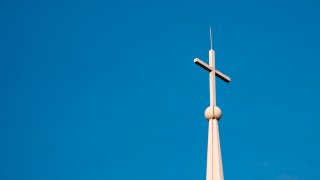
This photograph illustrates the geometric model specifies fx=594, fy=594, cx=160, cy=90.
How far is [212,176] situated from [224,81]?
230 inches

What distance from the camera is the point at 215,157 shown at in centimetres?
2466

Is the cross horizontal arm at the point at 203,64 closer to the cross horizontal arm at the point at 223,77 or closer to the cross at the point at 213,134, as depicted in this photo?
the cross at the point at 213,134

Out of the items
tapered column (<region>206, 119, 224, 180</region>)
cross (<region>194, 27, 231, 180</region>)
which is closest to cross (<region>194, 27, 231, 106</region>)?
cross (<region>194, 27, 231, 180</region>)

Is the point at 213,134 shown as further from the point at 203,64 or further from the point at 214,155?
the point at 203,64

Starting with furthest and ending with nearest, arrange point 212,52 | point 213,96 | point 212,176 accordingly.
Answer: point 212,52 < point 213,96 < point 212,176

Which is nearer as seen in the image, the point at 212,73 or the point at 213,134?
the point at 213,134

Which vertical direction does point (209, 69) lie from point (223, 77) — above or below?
below

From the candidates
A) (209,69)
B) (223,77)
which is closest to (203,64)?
(209,69)

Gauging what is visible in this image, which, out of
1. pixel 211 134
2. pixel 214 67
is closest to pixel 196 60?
pixel 214 67

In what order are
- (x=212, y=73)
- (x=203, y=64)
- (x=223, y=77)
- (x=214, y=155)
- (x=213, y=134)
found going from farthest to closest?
1. (x=223, y=77)
2. (x=212, y=73)
3. (x=203, y=64)
4. (x=213, y=134)
5. (x=214, y=155)

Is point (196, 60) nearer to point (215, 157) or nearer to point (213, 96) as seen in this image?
point (213, 96)

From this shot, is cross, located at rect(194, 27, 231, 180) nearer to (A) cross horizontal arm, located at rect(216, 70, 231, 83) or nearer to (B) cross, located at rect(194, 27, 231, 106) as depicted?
(B) cross, located at rect(194, 27, 231, 106)

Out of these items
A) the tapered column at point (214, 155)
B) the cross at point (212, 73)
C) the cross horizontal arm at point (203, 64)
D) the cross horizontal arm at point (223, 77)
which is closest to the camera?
the tapered column at point (214, 155)

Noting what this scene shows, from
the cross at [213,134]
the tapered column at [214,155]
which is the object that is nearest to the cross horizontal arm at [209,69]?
the cross at [213,134]
